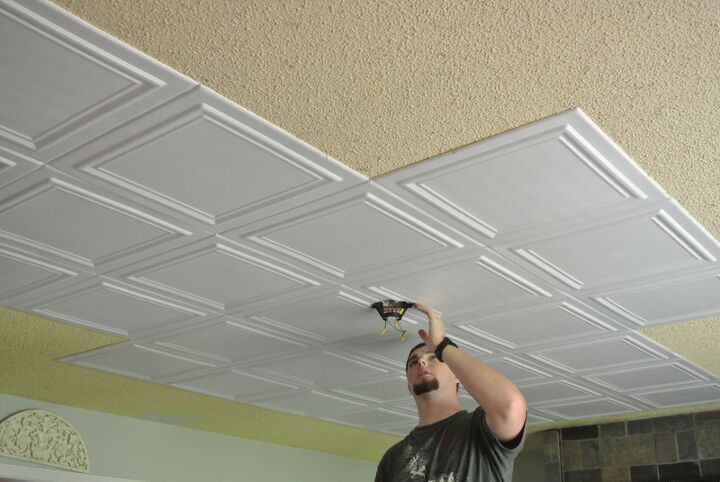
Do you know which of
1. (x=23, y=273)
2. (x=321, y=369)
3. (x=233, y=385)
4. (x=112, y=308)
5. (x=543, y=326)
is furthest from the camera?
(x=233, y=385)

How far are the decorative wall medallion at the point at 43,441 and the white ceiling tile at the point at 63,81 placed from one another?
3175 mm

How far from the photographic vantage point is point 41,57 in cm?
222

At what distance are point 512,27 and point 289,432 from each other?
5.00m

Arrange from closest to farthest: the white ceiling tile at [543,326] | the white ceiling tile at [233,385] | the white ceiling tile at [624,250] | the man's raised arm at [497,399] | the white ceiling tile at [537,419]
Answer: the man's raised arm at [497,399], the white ceiling tile at [624,250], the white ceiling tile at [543,326], the white ceiling tile at [233,385], the white ceiling tile at [537,419]

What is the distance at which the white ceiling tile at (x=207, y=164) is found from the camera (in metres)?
2.49

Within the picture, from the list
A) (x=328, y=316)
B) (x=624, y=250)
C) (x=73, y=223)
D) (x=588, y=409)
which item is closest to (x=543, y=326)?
(x=624, y=250)

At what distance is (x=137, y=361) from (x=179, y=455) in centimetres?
170

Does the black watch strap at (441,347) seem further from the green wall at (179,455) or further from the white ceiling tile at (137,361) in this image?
the green wall at (179,455)

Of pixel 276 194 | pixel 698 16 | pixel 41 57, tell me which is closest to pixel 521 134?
pixel 698 16

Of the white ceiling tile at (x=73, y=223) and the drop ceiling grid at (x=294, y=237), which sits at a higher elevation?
the drop ceiling grid at (x=294, y=237)

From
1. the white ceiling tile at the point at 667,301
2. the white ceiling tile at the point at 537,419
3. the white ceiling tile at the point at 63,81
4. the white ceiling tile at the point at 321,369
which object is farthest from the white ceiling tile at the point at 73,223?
the white ceiling tile at the point at 537,419

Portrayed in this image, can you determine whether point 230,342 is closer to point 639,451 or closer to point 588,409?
point 588,409

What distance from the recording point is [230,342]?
446 cm

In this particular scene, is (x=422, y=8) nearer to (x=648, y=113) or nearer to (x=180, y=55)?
(x=180, y=55)
